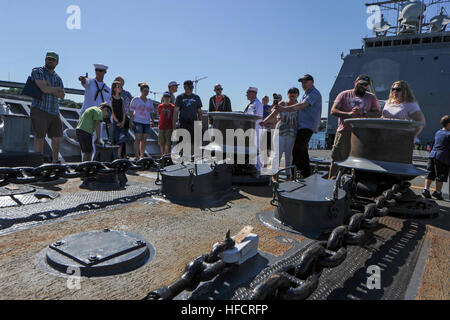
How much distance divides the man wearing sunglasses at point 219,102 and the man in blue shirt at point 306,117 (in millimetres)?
1930

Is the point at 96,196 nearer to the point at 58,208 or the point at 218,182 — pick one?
the point at 58,208

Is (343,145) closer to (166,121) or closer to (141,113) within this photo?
(166,121)

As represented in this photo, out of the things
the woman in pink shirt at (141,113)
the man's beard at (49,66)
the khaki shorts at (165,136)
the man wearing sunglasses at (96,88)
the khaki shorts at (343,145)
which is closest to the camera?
the khaki shorts at (343,145)

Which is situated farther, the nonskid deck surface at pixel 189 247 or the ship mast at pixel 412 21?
the ship mast at pixel 412 21

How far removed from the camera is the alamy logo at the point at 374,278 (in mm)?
1591

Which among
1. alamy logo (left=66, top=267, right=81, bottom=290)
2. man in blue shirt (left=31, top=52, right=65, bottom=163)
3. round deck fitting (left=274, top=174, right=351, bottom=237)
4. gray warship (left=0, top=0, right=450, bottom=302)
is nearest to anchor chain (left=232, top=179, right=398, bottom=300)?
gray warship (left=0, top=0, right=450, bottom=302)

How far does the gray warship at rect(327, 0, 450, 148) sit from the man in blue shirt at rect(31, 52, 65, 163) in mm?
16584

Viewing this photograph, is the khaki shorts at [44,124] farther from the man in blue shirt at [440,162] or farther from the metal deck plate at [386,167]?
the man in blue shirt at [440,162]

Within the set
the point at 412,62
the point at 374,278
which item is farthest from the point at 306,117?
the point at 412,62

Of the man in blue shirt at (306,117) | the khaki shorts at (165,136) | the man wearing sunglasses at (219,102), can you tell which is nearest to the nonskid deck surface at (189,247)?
the man in blue shirt at (306,117)

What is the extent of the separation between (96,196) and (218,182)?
1.35m

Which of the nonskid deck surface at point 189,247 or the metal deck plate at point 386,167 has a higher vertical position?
the metal deck plate at point 386,167

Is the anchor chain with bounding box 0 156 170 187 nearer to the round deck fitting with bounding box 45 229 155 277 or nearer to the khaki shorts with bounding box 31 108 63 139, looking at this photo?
the round deck fitting with bounding box 45 229 155 277

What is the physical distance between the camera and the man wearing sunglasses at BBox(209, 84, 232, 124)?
5750mm
